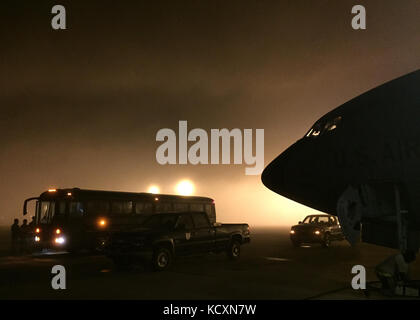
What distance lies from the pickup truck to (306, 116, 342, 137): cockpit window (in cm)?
618

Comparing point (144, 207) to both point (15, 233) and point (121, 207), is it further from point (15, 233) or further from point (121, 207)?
point (15, 233)

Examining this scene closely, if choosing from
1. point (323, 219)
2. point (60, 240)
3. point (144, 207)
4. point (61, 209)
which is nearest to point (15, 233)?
point (61, 209)

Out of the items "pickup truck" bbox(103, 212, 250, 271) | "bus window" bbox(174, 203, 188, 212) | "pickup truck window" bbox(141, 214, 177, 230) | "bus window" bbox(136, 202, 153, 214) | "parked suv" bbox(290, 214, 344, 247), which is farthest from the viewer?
"bus window" bbox(174, 203, 188, 212)

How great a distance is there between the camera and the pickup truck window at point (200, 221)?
15484mm

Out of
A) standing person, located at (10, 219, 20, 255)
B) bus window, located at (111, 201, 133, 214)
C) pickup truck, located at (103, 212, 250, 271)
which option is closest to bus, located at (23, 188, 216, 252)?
bus window, located at (111, 201, 133, 214)

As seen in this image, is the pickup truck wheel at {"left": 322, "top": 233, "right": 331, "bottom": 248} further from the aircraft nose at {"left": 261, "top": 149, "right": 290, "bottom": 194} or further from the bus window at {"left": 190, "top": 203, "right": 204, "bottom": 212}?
the aircraft nose at {"left": 261, "top": 149, "right": 290, "bottom": 194}

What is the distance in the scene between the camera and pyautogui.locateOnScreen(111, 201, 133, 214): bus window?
69.0 ft

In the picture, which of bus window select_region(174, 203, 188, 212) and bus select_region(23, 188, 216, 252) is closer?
bus select_region(23, 188, 216, 252)

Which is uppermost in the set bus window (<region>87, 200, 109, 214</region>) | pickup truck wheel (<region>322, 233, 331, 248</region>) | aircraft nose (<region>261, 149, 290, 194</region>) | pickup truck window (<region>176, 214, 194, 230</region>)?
aircraft nose (<region>261, 149, 290, 194</region>)

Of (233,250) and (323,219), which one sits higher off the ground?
(323,219)

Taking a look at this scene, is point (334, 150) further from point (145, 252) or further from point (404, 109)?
point (145, 252)

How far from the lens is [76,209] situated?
19734 mm

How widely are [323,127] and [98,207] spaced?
44.3ft
